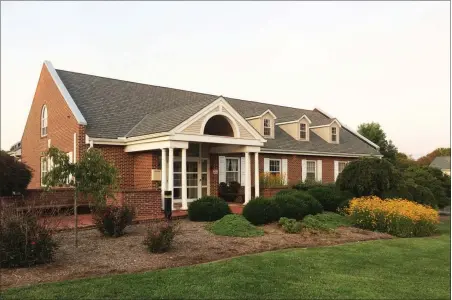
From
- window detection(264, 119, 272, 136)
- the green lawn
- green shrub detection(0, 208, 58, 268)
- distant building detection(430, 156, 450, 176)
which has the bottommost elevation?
the green lawn

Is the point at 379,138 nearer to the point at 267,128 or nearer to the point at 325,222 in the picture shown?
the point at 267,128

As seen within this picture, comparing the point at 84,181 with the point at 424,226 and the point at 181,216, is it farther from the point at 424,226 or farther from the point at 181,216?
the point at 424,226

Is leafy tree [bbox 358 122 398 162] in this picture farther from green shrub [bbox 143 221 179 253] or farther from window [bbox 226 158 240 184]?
green shrub [bbox 143 221 179 253]

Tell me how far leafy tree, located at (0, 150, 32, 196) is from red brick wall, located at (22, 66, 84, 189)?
88.4 inches

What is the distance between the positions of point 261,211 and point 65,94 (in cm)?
1072

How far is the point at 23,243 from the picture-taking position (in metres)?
8.09

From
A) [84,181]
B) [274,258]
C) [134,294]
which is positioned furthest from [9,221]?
[274,258]

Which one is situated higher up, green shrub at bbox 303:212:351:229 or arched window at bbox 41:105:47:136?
arched window at bbox 41:105:47:136

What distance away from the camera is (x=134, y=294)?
20.6 ft


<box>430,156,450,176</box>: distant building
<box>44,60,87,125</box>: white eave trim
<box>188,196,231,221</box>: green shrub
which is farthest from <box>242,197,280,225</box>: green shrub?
<box>430,156,450,176</box>: distant building

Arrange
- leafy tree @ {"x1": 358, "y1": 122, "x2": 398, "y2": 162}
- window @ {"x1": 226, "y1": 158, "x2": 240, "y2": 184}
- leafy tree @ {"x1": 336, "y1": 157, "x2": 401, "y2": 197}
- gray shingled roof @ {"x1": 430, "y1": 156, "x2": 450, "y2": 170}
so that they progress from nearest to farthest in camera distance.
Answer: leafy tree @ {"x1": 336, "y1": 157, "x2": 401, "y2": 197}, window @ {"x1": 226, "y1": 158, "x2": 240, "y2": 184}, leafy tree @ {"x1": 358, "y1": 122, "x2": 398, "y2": 162}, gray shingled roof @ {"x1": 430, "y1": 156, "x2": 450, "y2": 170}

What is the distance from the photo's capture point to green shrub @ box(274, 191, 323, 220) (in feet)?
46.5

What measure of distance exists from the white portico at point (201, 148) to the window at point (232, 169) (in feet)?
0.39

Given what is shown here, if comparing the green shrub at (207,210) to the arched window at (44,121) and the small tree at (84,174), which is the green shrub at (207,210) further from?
the arched window at (44,121)
